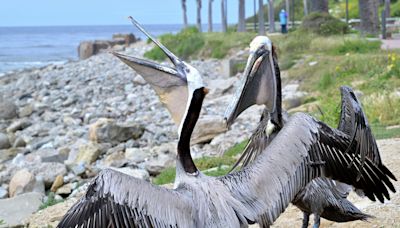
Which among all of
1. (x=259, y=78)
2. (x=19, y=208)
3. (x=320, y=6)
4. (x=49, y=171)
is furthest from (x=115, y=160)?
(x=320, y=6)

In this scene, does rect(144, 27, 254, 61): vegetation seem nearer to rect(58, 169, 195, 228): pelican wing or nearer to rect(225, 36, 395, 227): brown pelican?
rect(225, 36, 395, 227): brown pelican

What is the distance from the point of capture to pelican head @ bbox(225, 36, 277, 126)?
19.1ft

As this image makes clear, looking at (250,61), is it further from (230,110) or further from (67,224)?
(67,224)

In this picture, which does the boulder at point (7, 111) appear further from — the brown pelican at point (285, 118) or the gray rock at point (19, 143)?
the brown pelican at point (285, 118)

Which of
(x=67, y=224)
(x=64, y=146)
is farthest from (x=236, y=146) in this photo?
(x=67, y=224)

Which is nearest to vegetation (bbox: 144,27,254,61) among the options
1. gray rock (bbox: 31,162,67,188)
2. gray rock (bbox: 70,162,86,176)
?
gray rock (bbox: 70,162,86,176)

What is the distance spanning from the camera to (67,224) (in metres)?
4.74

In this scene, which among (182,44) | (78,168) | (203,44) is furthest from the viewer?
(182,44)

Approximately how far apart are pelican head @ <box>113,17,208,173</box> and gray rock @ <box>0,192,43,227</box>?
403 centimetres

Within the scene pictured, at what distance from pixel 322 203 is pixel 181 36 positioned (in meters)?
33.3

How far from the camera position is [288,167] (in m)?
5.21

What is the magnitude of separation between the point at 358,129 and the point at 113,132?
11401mm

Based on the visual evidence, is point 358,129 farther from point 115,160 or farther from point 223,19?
point 223,19

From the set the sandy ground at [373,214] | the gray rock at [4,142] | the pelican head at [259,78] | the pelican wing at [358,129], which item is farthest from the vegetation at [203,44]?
the pelican head at [259,78]
